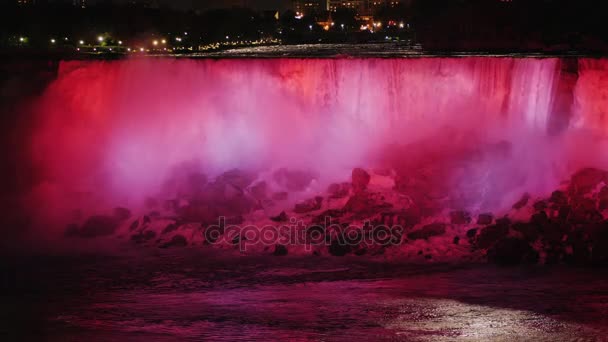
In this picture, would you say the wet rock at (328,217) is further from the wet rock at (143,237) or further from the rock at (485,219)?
the wet rock at (143,237)

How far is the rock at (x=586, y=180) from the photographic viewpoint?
1680cm

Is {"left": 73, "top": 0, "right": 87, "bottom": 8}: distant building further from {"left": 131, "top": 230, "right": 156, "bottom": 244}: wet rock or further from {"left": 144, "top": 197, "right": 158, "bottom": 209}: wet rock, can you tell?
{"left": 131, "top": 230, "right": 156, "bottom": 244}: wet rock

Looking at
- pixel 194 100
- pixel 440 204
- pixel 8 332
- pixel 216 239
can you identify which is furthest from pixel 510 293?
pixel 194 100

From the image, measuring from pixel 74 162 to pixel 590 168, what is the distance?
41.5 ft

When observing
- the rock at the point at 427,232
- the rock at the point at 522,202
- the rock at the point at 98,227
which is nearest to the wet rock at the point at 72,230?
the rock at the point at 98,227

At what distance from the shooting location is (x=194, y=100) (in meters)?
21.5

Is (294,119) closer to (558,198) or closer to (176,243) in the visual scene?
(176,243)

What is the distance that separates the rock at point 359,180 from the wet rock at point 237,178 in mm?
2564

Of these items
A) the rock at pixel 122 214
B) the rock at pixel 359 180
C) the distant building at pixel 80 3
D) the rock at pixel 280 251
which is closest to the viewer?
the rock at pixel 280 251

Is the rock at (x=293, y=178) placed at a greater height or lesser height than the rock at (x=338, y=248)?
greater

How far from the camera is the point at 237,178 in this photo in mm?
19109

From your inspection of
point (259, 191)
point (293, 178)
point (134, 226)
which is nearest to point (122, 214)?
point (134, 226)

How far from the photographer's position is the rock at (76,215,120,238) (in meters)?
17.3

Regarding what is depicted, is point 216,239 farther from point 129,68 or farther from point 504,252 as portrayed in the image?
point 129,68
